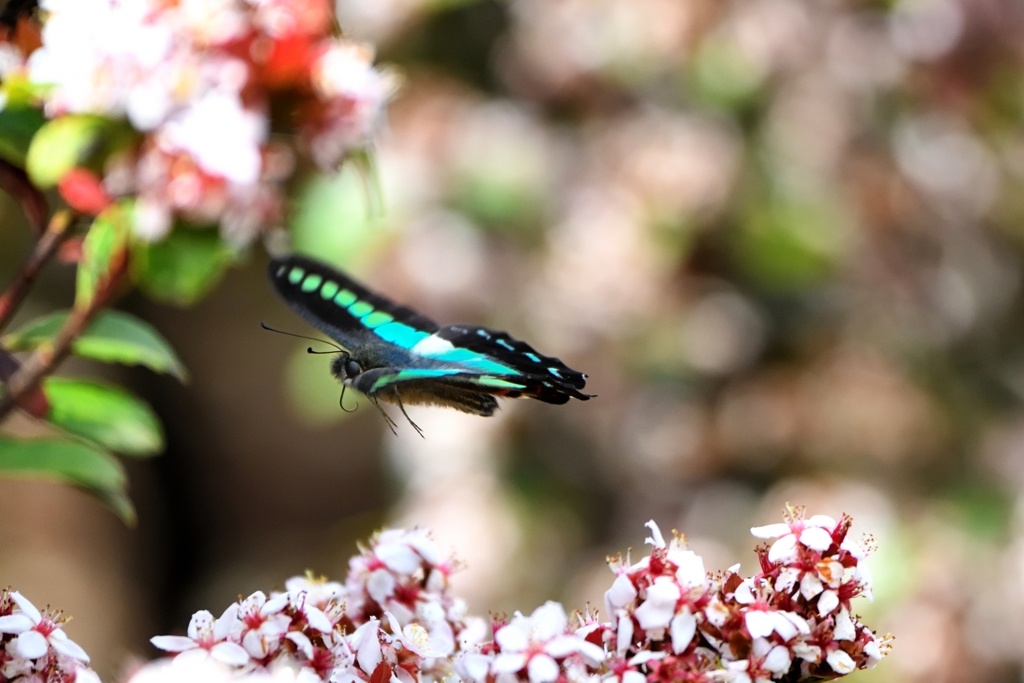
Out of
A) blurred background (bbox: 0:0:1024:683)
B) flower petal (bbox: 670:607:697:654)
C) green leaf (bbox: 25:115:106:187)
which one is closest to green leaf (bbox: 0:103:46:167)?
green leaf (bbox: 25:115:106:187)

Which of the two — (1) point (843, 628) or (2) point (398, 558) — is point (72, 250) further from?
(1) point (843, 628)

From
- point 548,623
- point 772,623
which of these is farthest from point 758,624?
point 548,623

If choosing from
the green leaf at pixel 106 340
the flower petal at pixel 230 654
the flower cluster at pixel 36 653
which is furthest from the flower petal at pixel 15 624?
the green leaf at pixel 106 340

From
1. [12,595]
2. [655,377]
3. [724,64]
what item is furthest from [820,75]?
[12,595]

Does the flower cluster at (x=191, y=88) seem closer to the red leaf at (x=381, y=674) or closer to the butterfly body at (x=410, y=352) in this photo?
the butterfly body at (x=410, y=352)

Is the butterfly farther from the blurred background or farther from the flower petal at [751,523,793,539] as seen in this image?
the blurred background
